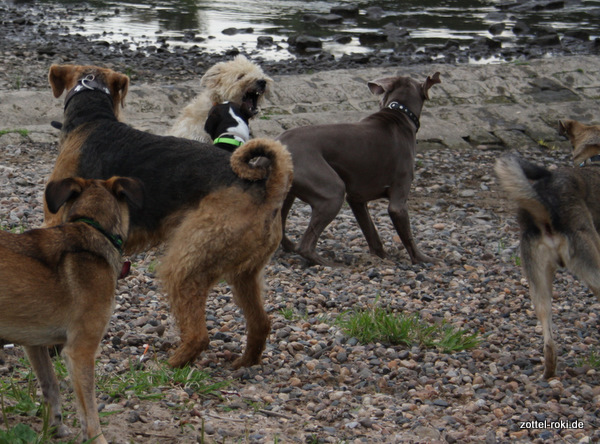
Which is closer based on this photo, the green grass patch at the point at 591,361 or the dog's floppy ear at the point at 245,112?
the green grass patch at the point at 591,361

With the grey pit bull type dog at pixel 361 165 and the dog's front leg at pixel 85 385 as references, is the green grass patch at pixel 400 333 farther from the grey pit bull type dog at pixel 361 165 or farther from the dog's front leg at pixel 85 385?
the dog's front leg at pixel 85 385

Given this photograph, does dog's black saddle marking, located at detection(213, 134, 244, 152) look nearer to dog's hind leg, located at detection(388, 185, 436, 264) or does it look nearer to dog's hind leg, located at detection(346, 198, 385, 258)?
dog's hind leg, located at detection(346, 198, 385, 258)

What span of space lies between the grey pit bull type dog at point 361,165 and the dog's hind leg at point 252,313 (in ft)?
7.32

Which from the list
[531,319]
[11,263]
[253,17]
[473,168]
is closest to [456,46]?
[253,17]

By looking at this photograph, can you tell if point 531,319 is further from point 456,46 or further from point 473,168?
point 456,46

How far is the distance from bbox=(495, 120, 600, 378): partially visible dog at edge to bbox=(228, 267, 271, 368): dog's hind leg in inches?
68.1

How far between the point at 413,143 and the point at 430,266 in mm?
1231

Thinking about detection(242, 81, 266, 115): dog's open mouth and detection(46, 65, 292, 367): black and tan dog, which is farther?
detection(242, 81, 266, 115): dog's open mouth

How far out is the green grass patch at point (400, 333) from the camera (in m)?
5.56

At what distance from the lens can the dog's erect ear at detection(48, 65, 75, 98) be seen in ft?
20.0

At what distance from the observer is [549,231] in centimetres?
534

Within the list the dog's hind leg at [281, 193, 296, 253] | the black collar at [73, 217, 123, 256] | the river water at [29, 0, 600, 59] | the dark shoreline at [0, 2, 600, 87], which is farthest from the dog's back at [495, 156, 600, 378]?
the river water at [29, 0, 600, 59]

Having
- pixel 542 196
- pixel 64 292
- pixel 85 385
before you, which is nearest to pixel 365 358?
pixel 542 196

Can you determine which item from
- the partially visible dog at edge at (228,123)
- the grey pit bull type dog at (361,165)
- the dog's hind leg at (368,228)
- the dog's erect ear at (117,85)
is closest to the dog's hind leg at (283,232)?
the grey pit bull type dog at (361,165)
